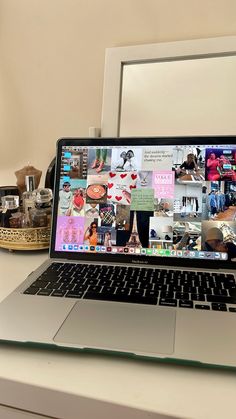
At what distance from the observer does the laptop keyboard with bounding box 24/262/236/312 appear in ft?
1.82

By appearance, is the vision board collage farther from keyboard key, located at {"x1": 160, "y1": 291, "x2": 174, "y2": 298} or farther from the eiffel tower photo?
keyboard key, located at {"x1": 160, "y1": 291, "x2": 174, "y2": 298}

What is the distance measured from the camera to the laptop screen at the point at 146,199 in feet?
2.33

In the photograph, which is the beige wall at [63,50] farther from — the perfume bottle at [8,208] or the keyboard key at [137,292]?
the keyboard key at [137,292]

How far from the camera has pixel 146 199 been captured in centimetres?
74

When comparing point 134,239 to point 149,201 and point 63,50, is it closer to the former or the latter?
point 149,201

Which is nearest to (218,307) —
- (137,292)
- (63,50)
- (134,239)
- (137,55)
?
(137,292)

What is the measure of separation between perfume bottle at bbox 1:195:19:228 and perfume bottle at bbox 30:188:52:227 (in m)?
0.05

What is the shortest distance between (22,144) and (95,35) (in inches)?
16.2

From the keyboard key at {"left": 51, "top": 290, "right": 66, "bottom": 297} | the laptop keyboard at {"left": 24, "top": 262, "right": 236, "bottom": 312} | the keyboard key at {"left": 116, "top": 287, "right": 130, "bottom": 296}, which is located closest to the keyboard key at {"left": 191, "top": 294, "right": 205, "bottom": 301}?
the laptop keyboard at {"left": 24, "top": 262, "right": 236, "bottom": 312}

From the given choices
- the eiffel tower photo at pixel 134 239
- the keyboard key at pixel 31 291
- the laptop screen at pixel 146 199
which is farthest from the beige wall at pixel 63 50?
the keyboard key at pixel 31 291

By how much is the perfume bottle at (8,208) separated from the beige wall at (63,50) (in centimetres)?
30

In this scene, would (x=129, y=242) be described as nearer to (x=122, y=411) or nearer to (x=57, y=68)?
(x=122, y=411)

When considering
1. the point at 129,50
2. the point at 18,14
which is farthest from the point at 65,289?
the point at 18,14

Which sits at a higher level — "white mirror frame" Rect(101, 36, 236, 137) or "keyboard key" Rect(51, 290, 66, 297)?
"white mirror frame" Rect(101, 36, 236, 137)
